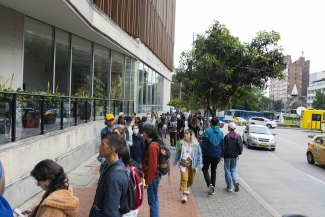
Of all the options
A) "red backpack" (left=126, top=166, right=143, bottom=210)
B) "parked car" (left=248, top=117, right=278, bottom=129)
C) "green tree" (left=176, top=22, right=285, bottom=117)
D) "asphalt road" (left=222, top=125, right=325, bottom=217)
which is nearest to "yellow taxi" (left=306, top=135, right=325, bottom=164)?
"asphalt road" (left=222, top=125, right=325, bottom=217)

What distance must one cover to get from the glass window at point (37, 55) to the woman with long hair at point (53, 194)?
28.6ft

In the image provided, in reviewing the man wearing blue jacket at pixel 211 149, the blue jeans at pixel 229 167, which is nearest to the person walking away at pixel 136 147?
the man wearing blue jacket at pixel 211 149

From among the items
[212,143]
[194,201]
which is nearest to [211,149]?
[212,143]

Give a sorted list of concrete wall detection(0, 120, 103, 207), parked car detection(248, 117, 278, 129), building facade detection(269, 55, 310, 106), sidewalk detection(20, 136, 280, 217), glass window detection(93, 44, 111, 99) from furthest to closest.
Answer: building facade detection(269, 55, 310, 106)
parked car detection(248, 117, 278, 129)
glass window detection(93, 44, 111, 99)
sidewalk detection(20, 136, 280, 217)
concrete wall detection(0, 120, 103, 207)

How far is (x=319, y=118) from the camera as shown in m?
44.1

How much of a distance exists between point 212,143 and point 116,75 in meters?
12.6

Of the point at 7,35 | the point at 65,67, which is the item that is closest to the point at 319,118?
the point at 65,67

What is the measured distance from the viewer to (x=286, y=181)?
11.1 metres

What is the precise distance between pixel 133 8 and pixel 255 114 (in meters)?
50.7

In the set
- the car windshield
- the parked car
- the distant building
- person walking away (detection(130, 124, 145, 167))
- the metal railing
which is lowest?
the parked car

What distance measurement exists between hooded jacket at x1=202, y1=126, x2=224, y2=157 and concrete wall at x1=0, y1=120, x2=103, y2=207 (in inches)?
149

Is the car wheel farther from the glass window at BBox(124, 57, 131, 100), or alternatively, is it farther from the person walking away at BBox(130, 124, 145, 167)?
the glass window at BBox(124, 57, 131, 100)

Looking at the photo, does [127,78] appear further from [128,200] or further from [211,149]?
[128,200]

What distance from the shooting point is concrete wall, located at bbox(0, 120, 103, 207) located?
19.9ft
